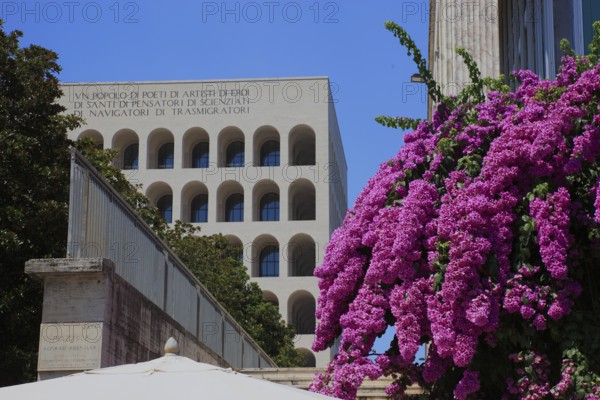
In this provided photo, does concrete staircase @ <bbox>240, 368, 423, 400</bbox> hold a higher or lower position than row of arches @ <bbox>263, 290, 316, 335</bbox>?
lower

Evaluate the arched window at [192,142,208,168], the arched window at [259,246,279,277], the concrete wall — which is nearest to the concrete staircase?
the concrete wall

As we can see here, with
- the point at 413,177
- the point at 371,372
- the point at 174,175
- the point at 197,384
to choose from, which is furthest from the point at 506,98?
the point at 174,175

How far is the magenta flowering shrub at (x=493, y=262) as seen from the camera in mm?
8742

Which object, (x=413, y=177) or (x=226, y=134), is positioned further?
(x=226, y=134)

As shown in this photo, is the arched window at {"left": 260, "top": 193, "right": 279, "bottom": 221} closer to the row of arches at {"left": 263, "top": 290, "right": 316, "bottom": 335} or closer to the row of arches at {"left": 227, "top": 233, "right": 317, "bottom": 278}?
the row of arches at {"left": 227, "top": 233, "right": 317, "bottom": 278}

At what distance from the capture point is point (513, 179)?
A: 9.16 meters

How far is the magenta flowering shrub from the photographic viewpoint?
874cm

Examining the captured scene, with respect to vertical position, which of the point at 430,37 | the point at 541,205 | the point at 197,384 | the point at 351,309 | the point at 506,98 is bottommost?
the point at 197,384

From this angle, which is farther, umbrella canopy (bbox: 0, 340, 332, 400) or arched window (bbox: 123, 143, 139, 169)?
arched window (bbox: 123, 143, 139, 169)

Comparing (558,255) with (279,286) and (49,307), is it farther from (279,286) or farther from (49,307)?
(279,286)

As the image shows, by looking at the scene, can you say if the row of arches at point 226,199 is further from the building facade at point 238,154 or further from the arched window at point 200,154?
the arched window at point 200,154

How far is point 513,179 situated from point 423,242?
3.06ft

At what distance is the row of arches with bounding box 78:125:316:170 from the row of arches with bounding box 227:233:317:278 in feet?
18.2

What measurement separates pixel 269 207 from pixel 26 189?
53368 millimetres
